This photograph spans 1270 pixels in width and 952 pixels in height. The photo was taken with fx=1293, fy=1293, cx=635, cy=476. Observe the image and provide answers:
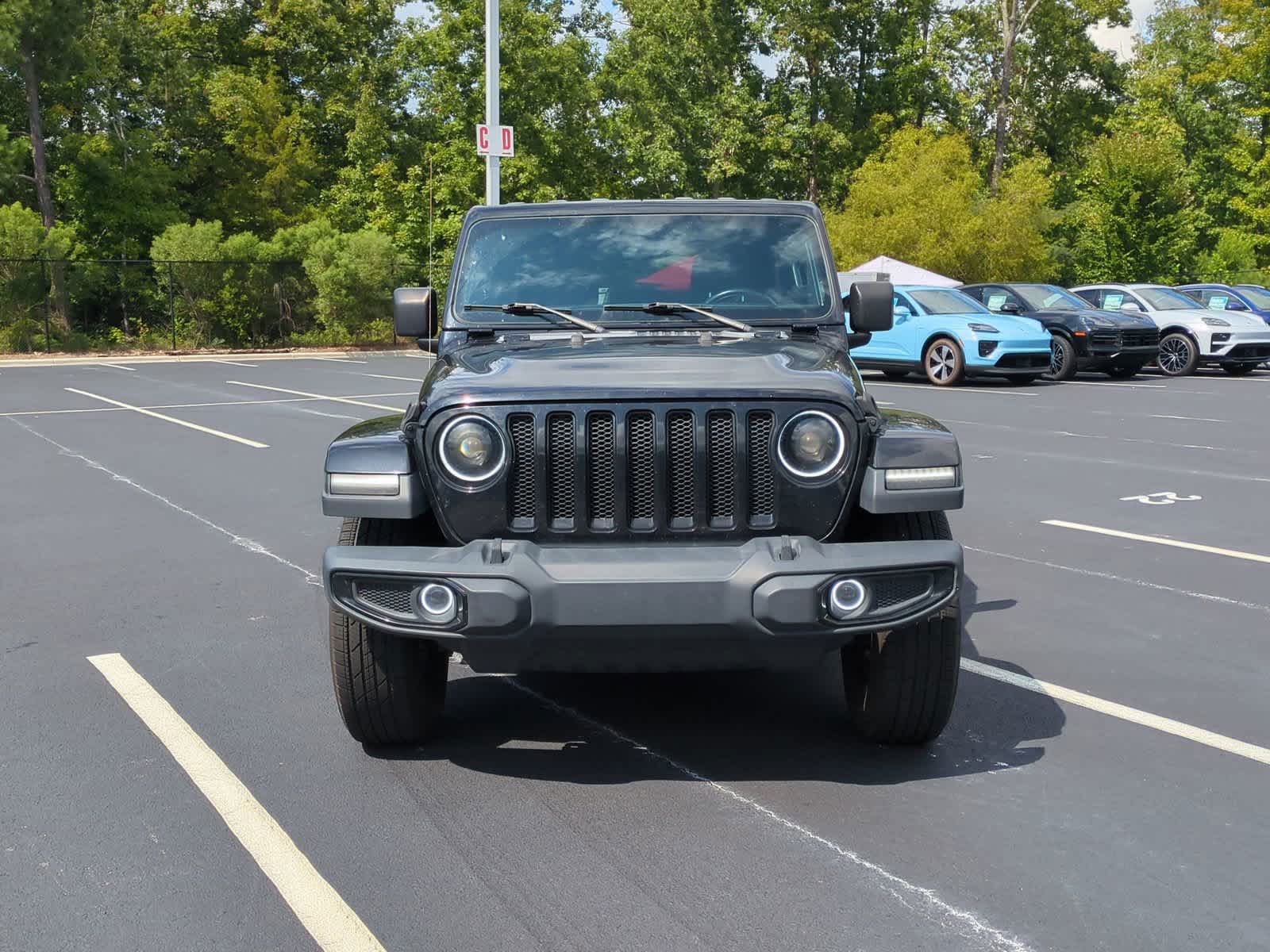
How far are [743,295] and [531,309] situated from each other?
0.86 m

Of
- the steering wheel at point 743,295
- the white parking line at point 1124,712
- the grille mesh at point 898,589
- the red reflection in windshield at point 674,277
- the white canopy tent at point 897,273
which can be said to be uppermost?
the white canopy tent at point 897,273

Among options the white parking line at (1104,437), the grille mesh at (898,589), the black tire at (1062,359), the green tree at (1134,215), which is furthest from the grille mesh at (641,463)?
the green tree at (1134,215)

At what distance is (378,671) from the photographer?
4113 mm

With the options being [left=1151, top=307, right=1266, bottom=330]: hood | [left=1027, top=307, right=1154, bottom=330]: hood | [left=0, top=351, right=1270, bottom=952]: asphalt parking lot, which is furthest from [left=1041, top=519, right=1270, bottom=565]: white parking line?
[left=1151, top=307, right=1266, bottom=330]: hood

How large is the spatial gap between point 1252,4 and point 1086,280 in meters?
14.7

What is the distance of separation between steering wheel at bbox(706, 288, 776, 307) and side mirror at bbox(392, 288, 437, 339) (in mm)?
1219

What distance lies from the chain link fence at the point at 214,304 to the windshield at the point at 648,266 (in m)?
28.8

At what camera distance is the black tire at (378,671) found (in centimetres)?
408

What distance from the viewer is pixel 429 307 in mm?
5617

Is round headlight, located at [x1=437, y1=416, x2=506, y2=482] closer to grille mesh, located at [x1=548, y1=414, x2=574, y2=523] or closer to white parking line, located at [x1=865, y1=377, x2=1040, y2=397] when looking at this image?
grille mesh, located at [x1=548, y1=414, x2=574, y2=523]

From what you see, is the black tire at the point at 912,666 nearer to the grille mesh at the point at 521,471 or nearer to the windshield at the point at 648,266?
the grille mesh at the point at 521,471

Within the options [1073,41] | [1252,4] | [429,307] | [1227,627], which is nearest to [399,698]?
[429,307]

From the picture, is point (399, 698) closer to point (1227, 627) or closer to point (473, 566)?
point (473, 566)

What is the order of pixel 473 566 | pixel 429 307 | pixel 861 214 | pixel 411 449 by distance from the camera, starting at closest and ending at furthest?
pixel 473 566
pixel 411 449
pixel 429 307
pixel 861 214
